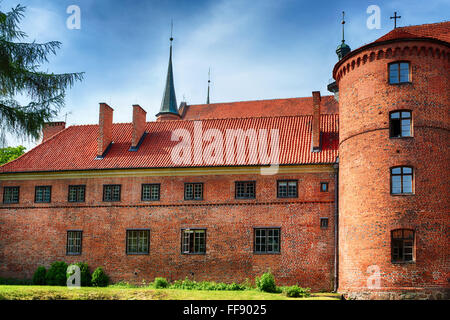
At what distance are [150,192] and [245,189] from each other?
5810mm

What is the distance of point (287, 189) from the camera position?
98.9 ft

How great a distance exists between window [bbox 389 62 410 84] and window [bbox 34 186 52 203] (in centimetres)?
2137

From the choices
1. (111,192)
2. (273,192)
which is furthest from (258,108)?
(111,192)

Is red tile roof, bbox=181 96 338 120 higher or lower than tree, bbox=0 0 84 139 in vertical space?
higher

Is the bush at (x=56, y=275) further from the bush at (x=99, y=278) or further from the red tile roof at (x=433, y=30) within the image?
the red tile roof at (x=433, y=30)

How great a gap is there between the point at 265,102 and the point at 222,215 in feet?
69.7

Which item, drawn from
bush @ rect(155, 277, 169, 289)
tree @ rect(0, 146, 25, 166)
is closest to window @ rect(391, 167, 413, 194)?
bush @ rect(155, 277, 169, 289)

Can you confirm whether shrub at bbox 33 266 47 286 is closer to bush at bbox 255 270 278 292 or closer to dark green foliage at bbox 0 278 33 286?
dark green foliage at bbox 0 278 33 286

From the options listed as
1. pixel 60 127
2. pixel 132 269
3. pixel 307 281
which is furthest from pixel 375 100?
pixel 60 127

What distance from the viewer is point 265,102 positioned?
49.6m

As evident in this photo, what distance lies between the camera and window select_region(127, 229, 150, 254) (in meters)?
31.2

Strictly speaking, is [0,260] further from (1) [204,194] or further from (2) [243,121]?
(2) [243,121]

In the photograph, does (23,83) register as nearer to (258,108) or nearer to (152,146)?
(152,146)
